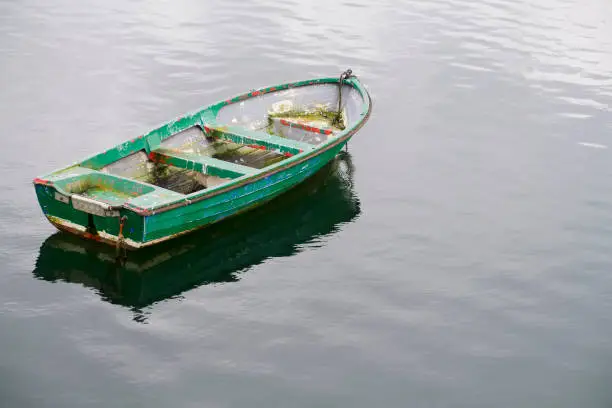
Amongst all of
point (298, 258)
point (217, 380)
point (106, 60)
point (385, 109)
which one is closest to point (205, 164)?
point (298, 258)

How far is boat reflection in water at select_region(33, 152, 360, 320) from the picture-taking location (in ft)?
38.1

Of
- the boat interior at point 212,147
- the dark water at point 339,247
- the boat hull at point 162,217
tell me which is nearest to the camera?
the dark water at point 339,247

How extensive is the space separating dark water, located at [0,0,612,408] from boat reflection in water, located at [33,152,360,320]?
0.04 meters

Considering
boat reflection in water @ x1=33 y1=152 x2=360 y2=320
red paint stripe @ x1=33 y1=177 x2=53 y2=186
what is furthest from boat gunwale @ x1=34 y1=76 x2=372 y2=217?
boat reflection in water @ x1=33 y1=152 x2=360 y2=320

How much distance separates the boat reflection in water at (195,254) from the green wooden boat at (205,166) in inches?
11.5

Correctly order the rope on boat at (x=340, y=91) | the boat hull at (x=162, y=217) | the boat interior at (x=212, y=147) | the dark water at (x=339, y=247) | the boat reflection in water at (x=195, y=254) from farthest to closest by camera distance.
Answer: the rope on boat at (x=340, y=91)
the boat interior at (x=212, y=147)
the boat hull at (x=162, y=217)
the boat reflection in water at (x=195, y=254)
the dark water at (x=339, y=247)

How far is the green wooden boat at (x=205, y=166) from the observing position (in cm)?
1181

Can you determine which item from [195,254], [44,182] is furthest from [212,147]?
[44,182]

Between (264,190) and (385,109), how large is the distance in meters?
6.19

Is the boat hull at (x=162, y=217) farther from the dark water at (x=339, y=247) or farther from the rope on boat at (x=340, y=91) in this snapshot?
the rope on boat at (x=340, y=91)

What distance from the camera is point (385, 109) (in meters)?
18.7

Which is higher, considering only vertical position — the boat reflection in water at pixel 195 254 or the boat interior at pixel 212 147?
the boat interior at pixel 212 147

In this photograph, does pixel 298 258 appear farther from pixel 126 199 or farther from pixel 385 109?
pixel 385 109

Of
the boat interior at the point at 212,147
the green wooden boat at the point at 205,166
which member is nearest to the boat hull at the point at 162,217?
the green wooden boat at the point at 205,166
